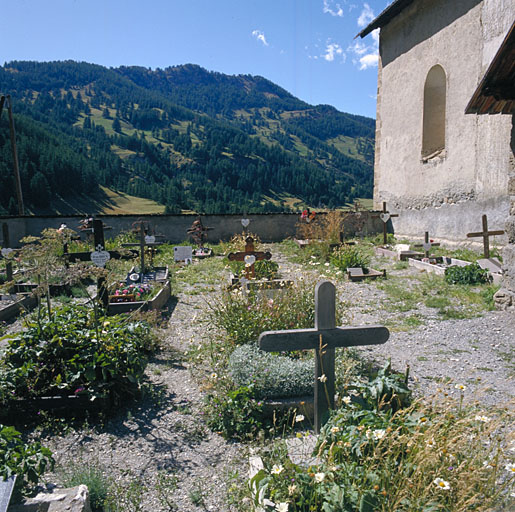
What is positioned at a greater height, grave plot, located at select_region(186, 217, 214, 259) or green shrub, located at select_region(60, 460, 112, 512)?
grave plot, located at select_region(186, 217, 214, 259)

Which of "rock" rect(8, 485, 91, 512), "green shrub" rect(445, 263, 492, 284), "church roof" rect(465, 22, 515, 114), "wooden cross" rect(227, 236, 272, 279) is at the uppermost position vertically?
"church roof" rect(465, 22, 515, 114)

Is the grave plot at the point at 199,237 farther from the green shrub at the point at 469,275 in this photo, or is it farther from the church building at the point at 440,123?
the church building at the point at 440,123

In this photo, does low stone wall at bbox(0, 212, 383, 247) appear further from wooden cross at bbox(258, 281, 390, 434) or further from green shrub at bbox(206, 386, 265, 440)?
wooden cross at bbox(258, 281, 390, 434)

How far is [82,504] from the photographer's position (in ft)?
7.47

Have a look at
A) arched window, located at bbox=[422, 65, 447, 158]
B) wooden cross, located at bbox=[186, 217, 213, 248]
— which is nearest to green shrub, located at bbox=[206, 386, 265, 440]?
wooden cross, located at bbox=[186, 217, 213, 248]

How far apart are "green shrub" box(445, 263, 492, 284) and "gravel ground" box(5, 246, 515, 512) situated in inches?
86.7

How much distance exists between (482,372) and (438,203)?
10807mm

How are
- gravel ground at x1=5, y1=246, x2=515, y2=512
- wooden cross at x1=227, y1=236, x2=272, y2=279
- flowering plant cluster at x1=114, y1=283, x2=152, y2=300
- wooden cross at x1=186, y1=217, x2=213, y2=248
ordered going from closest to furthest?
1. gravel ground at x1=5, y1=246, x2=515, y2=512
2. wooden cross at x1=227, y1=236, x2=272, y2=279
3. flowering plant cluster at x1=114, y1=283, x2=152, y2=300
4. wooden cross at x1=186, y1=217, x2=213, y2=248

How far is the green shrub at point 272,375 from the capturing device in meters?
3.72

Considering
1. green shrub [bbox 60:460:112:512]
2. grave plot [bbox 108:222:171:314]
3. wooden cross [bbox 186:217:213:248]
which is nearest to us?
green shrub [bbox 60:460:112:512]

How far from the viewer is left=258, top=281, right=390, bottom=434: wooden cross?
2.78m

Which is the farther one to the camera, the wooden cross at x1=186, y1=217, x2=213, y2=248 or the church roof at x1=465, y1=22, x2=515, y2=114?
the wooden cross at x1=186, y1=217, x2=213, y2=248

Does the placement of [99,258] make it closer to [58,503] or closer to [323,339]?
[58,503]

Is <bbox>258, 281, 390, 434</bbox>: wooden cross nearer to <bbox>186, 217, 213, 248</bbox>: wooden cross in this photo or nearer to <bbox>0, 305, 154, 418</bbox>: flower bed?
<bbox>0, 305, 154, 418</bbox>: flower bed
